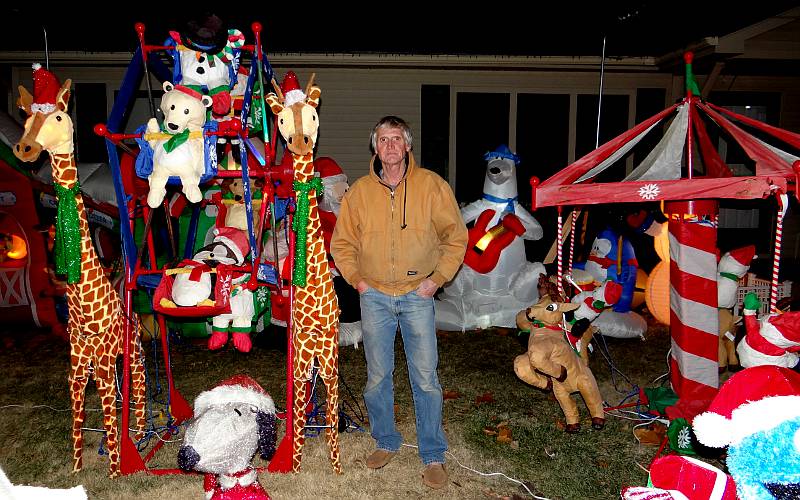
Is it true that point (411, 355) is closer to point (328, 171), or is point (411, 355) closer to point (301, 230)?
point (301, 230)

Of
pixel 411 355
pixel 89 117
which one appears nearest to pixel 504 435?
pixel 411 355

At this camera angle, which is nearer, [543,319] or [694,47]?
[543,319]

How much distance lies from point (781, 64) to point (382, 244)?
8284mm

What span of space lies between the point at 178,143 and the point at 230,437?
1.56m

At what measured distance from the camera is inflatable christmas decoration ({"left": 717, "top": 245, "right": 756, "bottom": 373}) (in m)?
4.98

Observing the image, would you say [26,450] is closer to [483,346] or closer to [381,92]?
[483,346]

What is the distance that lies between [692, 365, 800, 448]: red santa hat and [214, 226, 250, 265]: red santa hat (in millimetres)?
2906

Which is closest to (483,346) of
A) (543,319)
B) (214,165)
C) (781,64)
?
(543,319)

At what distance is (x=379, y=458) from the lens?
12.1ft

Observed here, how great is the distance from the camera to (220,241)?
4004 mm

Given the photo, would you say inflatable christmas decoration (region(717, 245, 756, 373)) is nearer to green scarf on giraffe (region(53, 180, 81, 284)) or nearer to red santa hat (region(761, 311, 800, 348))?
red santa hat (region(761, 311, 800, 348))

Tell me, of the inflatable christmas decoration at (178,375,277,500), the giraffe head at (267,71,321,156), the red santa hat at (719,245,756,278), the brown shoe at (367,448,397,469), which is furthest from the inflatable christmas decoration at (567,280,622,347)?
the inflatable christmas decoration at (178,375,277,500)

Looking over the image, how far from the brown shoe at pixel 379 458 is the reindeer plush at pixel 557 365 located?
113 cm

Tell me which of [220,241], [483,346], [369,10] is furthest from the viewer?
[369,10]
